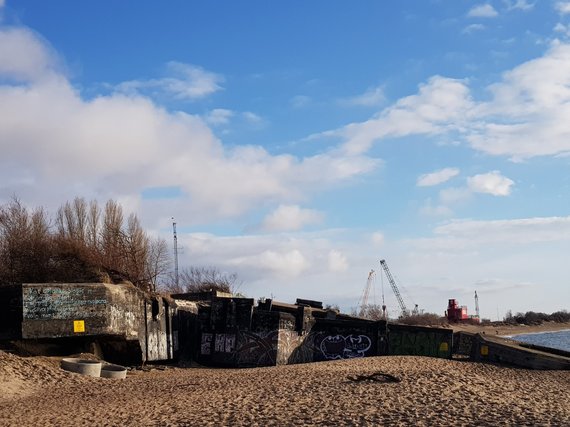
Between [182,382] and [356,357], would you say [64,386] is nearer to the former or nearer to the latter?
[182,382]

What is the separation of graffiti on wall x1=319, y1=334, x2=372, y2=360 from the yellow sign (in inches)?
382

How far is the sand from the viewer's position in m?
11.8

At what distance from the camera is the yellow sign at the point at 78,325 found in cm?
2083

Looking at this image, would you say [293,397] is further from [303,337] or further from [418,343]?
[418,343]

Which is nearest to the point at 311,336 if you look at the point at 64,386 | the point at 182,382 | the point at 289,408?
the point at 182,382

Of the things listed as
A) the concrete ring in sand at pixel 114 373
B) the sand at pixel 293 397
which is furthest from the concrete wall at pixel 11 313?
the concrete ring in sand at pixel 114 373

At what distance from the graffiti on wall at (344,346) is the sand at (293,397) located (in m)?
3.60

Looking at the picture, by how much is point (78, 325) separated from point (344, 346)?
34.9ft

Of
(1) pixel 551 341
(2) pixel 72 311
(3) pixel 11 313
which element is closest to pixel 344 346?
(2) pixel 72 311

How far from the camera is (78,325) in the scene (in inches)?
822

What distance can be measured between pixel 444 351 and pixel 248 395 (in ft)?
42.7

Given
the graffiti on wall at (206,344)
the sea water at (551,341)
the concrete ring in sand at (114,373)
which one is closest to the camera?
the concrete ring in sand at (114,373)

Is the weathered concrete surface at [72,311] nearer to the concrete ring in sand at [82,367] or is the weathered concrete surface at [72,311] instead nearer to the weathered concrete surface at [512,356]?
the concrete ring in sand at [82,367]

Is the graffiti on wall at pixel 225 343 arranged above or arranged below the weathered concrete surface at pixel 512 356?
above
